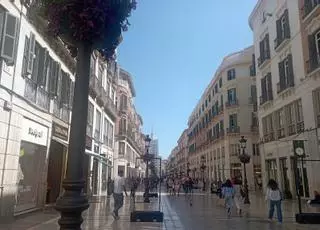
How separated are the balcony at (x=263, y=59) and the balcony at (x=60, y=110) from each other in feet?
57.1

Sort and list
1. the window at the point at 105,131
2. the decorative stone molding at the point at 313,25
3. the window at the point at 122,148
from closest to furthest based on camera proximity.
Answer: the decorative stone molding at the point at 313,25, the window at the point at 105,131, the window at the point at 122,148

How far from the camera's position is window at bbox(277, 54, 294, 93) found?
78.8ft

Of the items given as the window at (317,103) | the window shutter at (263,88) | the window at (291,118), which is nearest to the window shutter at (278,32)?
→ the window shutter at (263,88)

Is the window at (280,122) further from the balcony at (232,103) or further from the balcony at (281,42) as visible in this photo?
the balcony at (232,103)

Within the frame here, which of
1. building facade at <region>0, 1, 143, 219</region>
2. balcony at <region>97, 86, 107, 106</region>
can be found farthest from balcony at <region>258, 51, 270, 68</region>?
building facade at <region>0, 1, 143, 219</region>

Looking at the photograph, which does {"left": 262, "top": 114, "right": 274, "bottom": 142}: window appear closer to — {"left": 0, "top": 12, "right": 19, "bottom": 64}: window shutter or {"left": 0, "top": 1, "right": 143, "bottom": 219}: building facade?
{"left": 0, "top": 1, "right": 143, "bottom": 219}: building facade

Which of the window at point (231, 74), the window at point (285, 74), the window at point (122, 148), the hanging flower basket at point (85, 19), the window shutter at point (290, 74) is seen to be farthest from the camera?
the window at point (122, 148)

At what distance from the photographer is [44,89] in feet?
52.7

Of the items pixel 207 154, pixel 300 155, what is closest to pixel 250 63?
pixel 207 154

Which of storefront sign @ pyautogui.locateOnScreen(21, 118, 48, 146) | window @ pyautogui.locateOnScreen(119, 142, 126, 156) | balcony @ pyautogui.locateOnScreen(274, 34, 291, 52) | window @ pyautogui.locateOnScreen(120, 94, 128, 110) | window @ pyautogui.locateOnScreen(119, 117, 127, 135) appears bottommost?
storefront sign @ pyautogui.locateOnScreen(21, 118, 48, 146)

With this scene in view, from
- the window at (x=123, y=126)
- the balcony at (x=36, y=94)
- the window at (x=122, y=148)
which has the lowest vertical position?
the balcony at (x=36, y=94)

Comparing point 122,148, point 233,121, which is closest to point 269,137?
point 233,121

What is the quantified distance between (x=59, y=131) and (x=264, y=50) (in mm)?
19738

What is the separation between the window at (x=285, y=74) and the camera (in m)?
24.0
